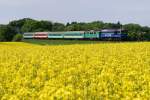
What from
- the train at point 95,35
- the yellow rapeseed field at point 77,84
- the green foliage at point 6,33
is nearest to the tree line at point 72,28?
the green foliage at point 6,33

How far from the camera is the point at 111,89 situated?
1157cm

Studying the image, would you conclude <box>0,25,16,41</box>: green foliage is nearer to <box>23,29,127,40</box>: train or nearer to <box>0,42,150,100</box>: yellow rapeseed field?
<box>23,29,127,40</box>: train

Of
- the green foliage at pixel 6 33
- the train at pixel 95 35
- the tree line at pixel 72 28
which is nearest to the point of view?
the train at pixel 95 35

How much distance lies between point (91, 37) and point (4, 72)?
61684 millimetres

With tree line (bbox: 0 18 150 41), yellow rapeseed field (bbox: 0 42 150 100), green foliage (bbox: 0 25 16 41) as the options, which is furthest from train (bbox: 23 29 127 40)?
yellow rapeseed field (bbox: 0 42 150 100)

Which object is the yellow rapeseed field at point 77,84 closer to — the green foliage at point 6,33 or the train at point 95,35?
the train at point 95,35

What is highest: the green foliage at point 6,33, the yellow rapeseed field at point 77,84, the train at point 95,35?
the yellow rapeseed field at point 77,84

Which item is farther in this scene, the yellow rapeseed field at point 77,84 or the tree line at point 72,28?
the tree line at point 72,28

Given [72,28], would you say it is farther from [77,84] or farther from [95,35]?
[77,84]

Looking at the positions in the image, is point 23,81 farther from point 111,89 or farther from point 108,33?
point 108,33

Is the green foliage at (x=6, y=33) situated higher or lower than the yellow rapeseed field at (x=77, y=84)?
lower

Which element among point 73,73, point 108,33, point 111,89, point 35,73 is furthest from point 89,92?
point 108,33

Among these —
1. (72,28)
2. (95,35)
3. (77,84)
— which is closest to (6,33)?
(72,28)

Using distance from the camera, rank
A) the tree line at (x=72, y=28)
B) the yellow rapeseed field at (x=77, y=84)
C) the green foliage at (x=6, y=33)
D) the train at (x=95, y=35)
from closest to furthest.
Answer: the yellow rapeseed field at (x=77, y=84) < the train at (x=95, y=35) < the tree line at (x=72, y=28) < the green foliage at (x=6, y=33)
